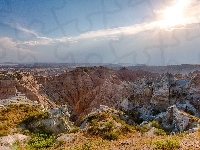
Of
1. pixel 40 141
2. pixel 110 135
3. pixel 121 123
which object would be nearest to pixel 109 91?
pixel 121 123

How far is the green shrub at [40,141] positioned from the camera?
15886mm

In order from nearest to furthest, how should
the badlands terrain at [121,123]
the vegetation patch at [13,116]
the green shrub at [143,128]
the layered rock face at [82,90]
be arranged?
the badlands terrain at [121,123] → the green shrub at [143,128] → the vegetation patch at [13,116] → the layered rock face at [82,90]

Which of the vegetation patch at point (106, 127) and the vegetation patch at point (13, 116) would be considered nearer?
the vegetation patch at point (106, 127)

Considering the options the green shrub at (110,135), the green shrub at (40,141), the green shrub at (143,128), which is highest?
the green shrub at (110,135)

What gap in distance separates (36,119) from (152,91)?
12.7m

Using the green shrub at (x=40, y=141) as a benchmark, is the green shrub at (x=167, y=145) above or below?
above

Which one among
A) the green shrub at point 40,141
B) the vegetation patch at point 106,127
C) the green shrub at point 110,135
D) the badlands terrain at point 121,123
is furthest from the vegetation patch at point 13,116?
the green shrub at point 110,135

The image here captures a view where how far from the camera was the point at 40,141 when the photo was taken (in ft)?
55.3

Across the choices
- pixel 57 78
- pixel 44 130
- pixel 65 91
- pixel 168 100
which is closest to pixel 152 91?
pixel 168 100

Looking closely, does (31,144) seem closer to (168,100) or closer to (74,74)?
(168,100)

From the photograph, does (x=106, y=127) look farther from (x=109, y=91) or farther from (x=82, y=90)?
(x=82, y=90)

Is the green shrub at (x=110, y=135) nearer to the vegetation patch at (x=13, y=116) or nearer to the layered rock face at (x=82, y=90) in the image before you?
the vegetation patch at (x=13, y=116)

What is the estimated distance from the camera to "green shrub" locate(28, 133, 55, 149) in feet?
52.1

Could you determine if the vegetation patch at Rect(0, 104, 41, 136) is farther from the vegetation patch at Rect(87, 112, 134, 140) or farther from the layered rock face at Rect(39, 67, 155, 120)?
the layered rock face at Rect(39, 67, 155, 120)
